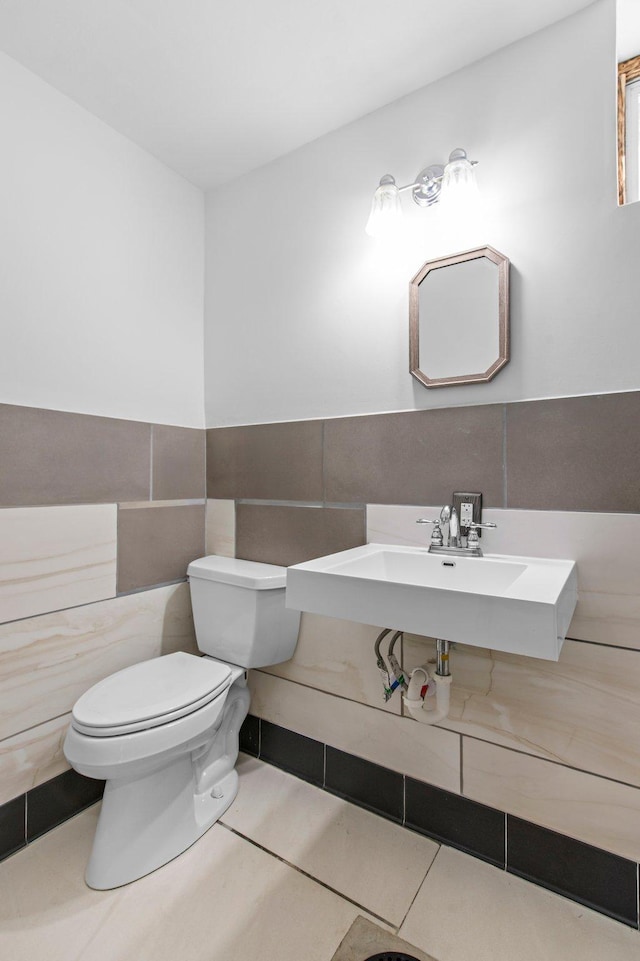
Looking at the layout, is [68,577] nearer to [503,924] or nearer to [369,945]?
[369,945]

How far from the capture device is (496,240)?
137cm

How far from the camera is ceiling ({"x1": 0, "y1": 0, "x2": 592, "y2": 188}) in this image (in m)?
1.27

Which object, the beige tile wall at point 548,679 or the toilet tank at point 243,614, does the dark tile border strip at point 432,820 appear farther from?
the toilet tank at point 243,614

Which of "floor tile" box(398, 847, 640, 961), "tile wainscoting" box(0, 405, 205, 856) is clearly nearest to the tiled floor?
"floor tile" box(398, 847, 640, 961)

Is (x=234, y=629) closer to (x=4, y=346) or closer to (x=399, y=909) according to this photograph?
(x=399, y=909)

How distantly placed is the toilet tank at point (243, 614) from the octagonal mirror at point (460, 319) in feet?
2.94

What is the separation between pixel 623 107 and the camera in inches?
51.1

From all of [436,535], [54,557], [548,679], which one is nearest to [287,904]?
[548,679]

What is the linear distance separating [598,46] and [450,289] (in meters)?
0.68

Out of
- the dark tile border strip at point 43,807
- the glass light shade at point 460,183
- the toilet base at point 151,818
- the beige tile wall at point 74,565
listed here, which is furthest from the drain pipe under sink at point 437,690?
the glass light shade at point 460,183

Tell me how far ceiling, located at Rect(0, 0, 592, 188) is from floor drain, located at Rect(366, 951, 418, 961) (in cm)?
241

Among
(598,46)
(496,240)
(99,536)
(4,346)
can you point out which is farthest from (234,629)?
(598,46)

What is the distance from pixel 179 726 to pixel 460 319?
1452 mm

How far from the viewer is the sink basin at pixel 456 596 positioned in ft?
2.86
